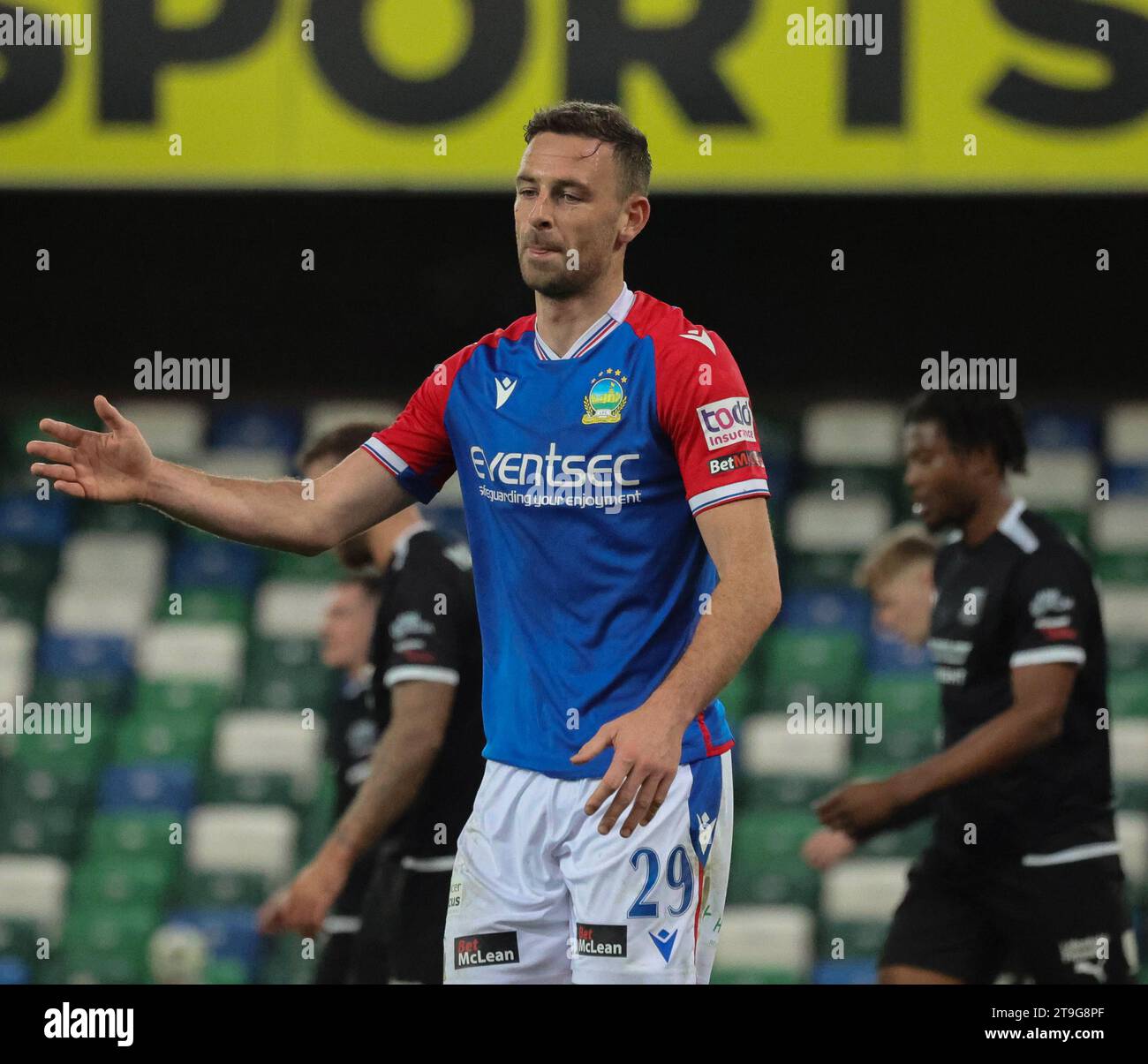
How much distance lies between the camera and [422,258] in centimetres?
789

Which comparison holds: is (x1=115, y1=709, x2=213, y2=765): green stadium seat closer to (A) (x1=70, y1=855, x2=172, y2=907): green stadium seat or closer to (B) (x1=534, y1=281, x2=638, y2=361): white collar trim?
(A) (x1=70, y1=855, x2=172, y2=907): green stadium seat

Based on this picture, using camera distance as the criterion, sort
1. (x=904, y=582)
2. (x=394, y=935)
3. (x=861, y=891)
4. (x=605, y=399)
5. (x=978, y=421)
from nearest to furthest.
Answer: (x=605, y=399) < (x=394, y=935) < (x=978, y=421) < (x=904, y=582) < (x=861, y=891)

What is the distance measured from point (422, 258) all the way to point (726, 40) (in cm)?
196

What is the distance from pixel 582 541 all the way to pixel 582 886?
1.76 feet

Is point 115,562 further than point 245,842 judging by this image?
Yes

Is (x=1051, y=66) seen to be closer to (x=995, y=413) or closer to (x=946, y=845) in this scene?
(x=995, y=413)

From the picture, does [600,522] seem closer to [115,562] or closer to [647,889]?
[647,889]

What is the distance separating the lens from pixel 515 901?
9.78ft

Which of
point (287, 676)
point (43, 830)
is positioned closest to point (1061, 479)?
point (287, 676)

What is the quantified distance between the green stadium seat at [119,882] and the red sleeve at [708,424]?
4613mm

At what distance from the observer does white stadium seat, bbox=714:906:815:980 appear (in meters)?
6.68

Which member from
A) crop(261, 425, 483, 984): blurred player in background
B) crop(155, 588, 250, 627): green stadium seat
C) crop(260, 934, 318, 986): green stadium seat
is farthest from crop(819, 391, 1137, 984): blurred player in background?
crop(155, 588, 250, 627): green stadium seat

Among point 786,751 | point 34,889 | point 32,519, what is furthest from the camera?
point 32,519

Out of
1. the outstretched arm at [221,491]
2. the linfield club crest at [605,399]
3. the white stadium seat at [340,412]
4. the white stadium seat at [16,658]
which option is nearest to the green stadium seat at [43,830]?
the white stadium seat at [16,658]
